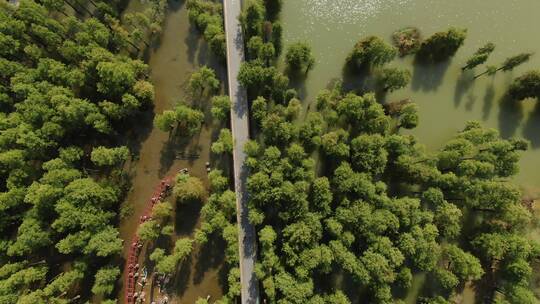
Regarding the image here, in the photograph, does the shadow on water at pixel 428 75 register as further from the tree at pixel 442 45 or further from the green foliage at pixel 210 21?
the green foliage at pixel 210 21

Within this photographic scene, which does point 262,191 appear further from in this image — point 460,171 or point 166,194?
point 460,171

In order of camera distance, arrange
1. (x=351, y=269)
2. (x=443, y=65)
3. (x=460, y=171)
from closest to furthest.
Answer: (x=351, y=269), (x=460, y=171), (x=443, y=65)

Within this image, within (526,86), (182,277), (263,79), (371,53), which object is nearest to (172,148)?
(263,79)

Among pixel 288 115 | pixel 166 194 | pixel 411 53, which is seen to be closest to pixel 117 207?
pixel 166 194

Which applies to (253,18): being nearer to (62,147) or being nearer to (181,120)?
(181,120)

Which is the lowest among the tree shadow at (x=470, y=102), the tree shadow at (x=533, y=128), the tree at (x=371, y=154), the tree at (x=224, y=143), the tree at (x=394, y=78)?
the tree at (x=371, y=154)

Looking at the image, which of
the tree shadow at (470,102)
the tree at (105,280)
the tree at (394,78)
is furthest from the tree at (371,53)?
the tree at (105,280)
